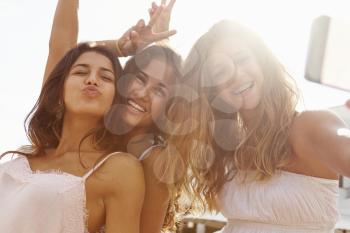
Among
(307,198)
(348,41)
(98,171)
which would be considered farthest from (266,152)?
(348,41)

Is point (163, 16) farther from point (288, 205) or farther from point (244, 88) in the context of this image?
point (288, 205)

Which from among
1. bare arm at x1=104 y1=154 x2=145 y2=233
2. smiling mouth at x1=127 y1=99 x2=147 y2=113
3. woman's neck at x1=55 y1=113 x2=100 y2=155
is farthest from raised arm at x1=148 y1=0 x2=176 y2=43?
bare arm at x1=104 y1=154 x2=145 y2=233

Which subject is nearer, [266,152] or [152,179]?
[266,152]

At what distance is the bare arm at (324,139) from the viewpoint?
1380 mm

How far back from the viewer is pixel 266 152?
2.11m

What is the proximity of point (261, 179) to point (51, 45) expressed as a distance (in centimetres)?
154

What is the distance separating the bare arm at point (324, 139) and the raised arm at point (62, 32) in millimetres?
1557

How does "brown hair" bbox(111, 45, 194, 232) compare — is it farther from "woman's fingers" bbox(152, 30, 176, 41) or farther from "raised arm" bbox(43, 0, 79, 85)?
"raised arm" bbox(43, 0, 79, 85)

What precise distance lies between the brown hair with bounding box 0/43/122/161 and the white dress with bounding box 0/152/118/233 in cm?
27

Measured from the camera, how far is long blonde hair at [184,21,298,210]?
209cm

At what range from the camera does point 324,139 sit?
5.24 ft

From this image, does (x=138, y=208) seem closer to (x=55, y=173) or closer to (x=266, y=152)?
(x=55, y=173)

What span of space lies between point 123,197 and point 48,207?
32cm

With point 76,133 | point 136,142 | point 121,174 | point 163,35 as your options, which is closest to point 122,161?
point 121,174
